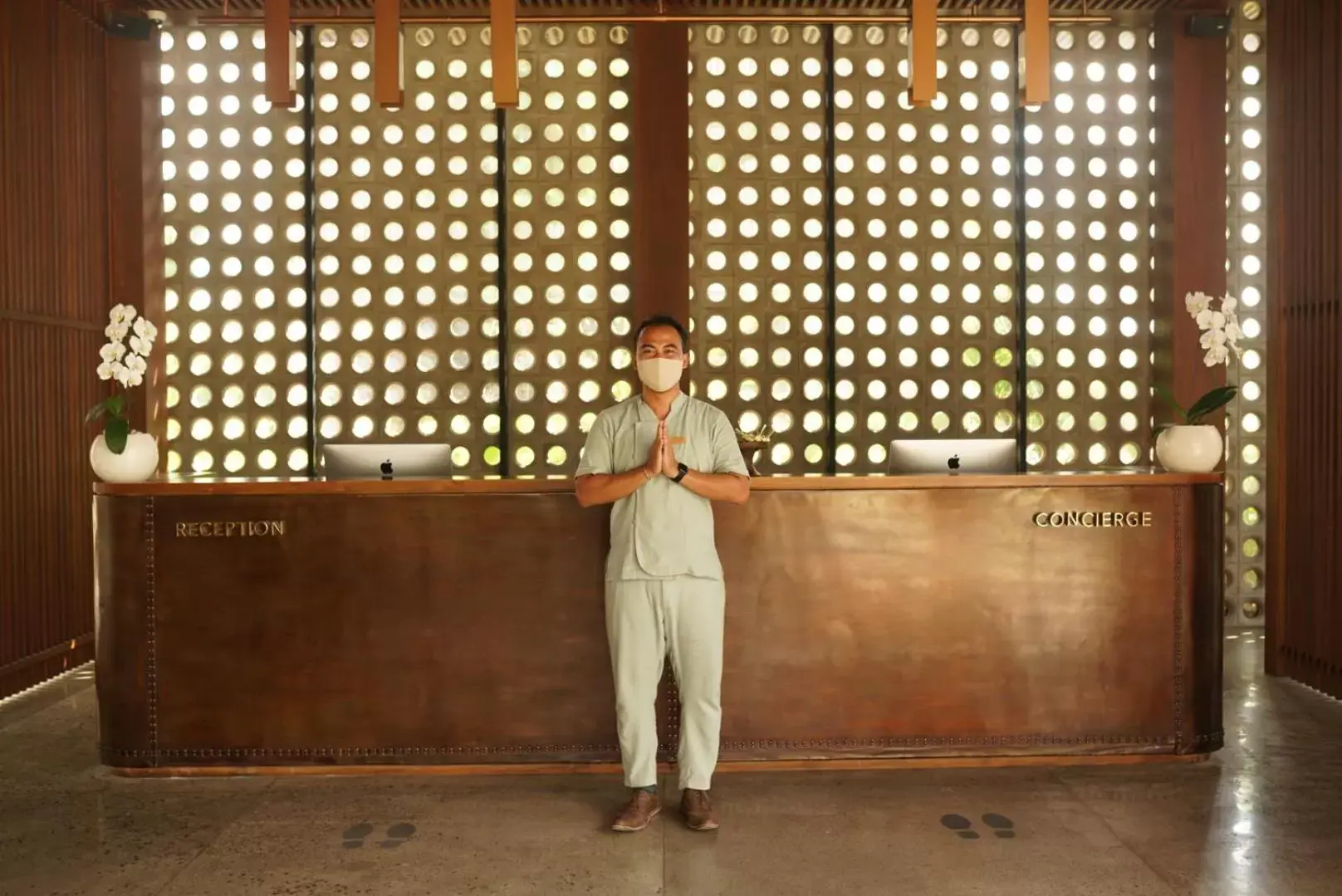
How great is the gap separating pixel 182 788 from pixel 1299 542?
18.6ft

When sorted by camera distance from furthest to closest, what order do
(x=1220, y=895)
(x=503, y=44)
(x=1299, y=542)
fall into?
(x=1299, y=542), (x=503, y=44), (x=1220, y=895)

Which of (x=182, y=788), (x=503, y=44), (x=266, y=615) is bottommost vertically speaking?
(x=182, y=788)

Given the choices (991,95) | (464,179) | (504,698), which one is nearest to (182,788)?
(504,698)

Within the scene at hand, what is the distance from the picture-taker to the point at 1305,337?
5926mm

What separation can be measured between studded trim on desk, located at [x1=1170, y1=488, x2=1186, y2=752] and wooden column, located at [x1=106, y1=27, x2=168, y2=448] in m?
6.21

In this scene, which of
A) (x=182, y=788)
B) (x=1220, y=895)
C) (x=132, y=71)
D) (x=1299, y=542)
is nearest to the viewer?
(x=1220, y=895)

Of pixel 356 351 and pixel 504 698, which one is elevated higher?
pixel 356 351

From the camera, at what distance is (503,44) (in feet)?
15.2

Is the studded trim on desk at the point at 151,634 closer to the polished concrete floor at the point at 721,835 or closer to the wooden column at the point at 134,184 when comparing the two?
the polished concrete floor at the point at 721,835

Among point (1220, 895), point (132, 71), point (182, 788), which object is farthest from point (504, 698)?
point (132, 71)

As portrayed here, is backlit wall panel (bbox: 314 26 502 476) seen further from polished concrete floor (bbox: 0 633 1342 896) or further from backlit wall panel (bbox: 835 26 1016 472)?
polished concrete floor (bbox: 0 633 1342 896)

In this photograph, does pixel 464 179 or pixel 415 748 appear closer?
pixel 415 748

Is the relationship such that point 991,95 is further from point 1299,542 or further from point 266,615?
point 266,615

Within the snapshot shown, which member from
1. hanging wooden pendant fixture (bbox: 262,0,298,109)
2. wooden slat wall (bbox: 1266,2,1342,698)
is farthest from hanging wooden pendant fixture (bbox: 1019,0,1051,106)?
hanging wooden pendant fixture (bbox: 262,0,298,109)
